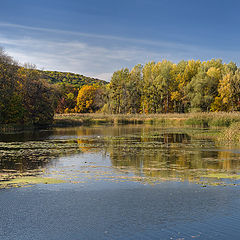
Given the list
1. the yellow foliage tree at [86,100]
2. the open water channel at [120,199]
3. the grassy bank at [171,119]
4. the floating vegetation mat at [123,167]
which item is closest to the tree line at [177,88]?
the yellow foliage tree at [86,100]

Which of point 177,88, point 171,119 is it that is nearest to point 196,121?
point 171,119

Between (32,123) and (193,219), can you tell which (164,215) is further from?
(32,123)

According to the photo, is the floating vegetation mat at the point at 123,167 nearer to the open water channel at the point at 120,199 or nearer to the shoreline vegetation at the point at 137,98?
the open water channel at the point at 120,199

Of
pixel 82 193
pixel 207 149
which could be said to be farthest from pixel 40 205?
pixel 207 149

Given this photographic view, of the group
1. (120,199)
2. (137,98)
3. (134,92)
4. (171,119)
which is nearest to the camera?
(120,199)

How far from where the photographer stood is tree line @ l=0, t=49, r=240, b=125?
52.8 meters

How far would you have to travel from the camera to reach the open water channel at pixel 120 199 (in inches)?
317

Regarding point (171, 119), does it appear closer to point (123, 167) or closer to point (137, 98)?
point (137, 98)

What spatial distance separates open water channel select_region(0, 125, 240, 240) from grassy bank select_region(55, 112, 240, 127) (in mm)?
29490

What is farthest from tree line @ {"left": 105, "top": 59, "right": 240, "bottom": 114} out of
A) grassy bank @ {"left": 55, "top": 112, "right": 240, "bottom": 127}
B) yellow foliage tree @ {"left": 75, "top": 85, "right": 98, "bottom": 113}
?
grassy bank @ {"left": 55, "top": 112, "right": 240, "bottom": 127}

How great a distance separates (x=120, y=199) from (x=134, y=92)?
94383 millimetres

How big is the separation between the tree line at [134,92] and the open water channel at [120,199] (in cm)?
3660

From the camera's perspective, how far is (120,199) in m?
10.7

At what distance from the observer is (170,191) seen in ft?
37.9
